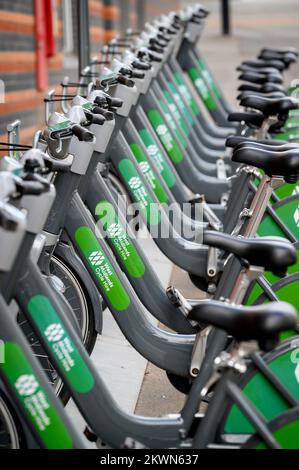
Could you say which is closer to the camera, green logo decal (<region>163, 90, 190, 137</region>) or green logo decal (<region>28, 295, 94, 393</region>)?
green logo decal (<region>28, 295, 94, 393</region>)

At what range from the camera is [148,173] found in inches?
202

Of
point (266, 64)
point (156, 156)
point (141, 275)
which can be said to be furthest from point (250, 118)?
point (266, 64)

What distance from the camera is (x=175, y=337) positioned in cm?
379

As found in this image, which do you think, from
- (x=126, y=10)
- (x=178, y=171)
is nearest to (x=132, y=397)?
(x=178, y=171)

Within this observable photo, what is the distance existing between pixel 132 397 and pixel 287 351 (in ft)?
4.60

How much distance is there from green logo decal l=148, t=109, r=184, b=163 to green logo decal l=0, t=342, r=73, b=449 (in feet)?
11.6

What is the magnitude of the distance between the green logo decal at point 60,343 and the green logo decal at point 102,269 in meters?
0.79

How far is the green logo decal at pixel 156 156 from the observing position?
5.52 metres

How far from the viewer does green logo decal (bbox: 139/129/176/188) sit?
5516 millimetres

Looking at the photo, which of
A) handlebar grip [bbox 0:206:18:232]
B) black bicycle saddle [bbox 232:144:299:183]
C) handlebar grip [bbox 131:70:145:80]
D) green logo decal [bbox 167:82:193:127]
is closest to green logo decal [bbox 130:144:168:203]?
handlebar grip [bbox 131:70:145:80]

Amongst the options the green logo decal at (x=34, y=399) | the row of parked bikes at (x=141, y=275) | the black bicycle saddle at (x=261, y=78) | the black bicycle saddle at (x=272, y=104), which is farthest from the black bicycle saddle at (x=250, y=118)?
the green logo decal at (x=34, y=399)

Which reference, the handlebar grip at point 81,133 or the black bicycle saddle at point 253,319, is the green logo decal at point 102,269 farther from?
the black bicycle saddle at point 253,319

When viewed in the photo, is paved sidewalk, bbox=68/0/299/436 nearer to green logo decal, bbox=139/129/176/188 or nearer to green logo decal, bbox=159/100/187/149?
green logo decal, bbox=139/129/176/188

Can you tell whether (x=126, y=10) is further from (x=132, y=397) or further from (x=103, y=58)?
(x=132, y=397)
